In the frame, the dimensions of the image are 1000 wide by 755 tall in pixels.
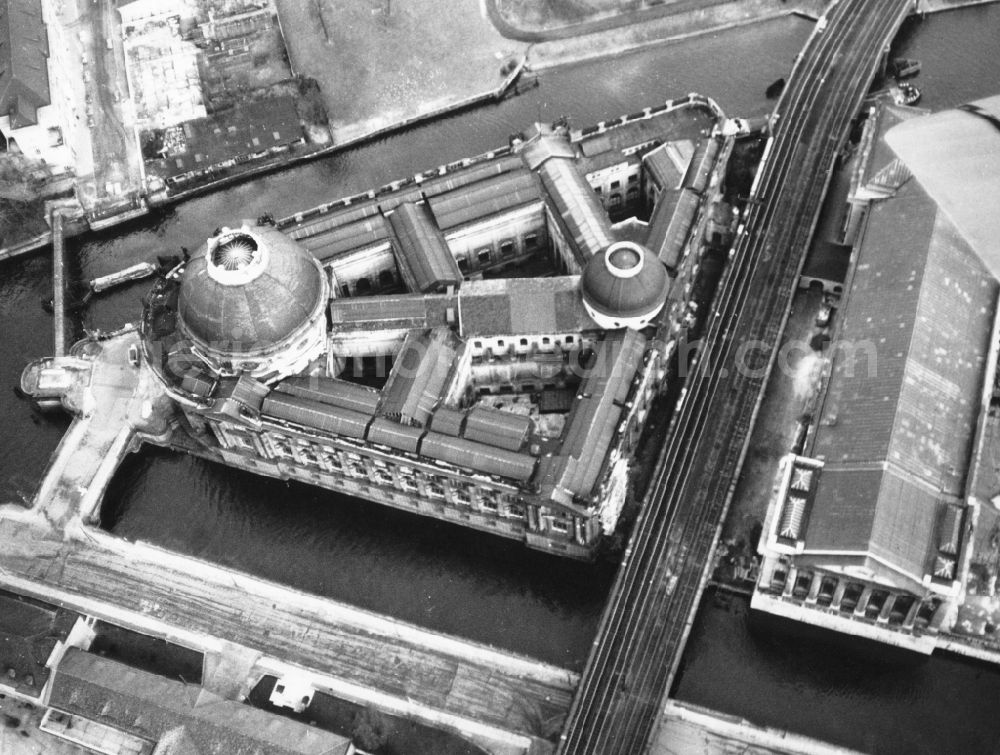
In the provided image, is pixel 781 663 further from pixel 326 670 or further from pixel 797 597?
pixel 326 670

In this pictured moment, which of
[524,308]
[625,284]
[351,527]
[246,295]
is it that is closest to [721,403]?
[625,284]

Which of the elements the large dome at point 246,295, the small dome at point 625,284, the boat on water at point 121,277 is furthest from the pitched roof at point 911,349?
the boat on water at point 121,277

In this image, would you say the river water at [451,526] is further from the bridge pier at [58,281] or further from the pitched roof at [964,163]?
the pitched roof at [964,163]

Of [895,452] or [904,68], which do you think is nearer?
[895,452]

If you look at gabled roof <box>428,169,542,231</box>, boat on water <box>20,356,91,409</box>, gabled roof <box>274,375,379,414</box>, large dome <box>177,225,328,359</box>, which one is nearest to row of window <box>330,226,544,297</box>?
gabled roof <box>428,169,542,231</box>

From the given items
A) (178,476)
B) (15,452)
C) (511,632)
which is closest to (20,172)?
(15,452)

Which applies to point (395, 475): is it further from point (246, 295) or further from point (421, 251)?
point (421, 251)
